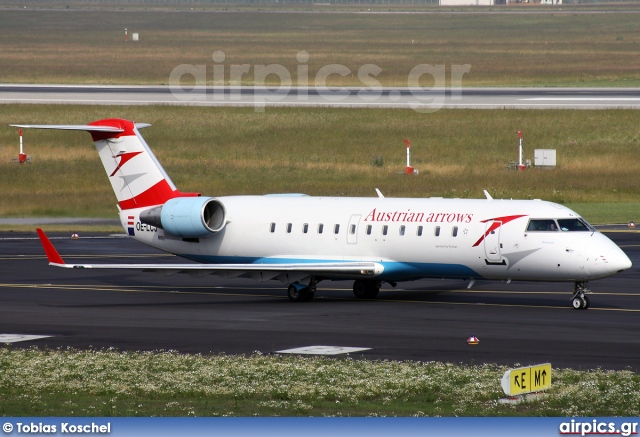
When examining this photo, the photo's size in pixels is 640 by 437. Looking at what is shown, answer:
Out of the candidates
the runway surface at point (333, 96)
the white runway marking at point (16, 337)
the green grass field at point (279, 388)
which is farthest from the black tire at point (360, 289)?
the runway surface at point (333, 96)

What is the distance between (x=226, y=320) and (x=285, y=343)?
15.2 feet

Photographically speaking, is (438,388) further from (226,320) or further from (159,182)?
(159,182)

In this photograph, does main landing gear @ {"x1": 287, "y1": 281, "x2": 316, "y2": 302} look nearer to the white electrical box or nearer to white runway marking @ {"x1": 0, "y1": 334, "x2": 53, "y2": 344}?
white runway marking @ {"x1": 0, "y1": 334, "x2": 53, "y2": 344}

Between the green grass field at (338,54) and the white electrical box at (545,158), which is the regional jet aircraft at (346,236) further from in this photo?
the green grass field at (338,54)

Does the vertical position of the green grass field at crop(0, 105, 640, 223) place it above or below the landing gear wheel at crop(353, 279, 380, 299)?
above

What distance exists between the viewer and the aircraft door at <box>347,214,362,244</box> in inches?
1412

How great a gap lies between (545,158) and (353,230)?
1540 inches

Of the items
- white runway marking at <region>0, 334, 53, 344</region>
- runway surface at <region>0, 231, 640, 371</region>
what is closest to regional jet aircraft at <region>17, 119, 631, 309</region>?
runway surface at <region>0, 231, 640, 371</region>

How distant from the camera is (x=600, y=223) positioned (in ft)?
186

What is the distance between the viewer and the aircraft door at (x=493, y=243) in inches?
1326

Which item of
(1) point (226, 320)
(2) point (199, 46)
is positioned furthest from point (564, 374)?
(2) point (199, 46)

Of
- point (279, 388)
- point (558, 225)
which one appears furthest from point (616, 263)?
point (279, 388)

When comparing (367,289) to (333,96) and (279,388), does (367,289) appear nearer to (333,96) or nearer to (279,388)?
(279,388)

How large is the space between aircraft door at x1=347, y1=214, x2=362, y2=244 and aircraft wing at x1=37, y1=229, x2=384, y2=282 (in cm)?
83
